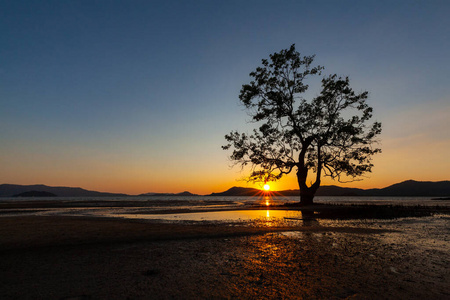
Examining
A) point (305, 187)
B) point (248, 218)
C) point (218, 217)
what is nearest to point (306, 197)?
point (305, 187)

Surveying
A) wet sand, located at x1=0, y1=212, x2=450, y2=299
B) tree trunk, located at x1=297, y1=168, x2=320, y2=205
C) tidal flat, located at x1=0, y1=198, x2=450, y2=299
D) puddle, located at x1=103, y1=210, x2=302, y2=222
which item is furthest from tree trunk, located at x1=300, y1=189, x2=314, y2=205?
wet sand, located at x1=0, y1=212, x2=450, y2=299

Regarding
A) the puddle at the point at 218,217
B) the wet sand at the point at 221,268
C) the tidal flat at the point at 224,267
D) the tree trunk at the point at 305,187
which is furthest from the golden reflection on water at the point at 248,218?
the tree trunk at the point at 305,187

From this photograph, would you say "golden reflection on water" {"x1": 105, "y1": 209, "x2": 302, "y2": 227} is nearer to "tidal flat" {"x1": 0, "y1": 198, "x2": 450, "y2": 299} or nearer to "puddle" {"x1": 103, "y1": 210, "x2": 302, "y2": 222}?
"puddle" {"x1": 103, "y1": 210, "x2": 302, "y2": 222}

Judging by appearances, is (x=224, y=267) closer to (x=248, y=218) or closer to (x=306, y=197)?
(x=248, y=218)

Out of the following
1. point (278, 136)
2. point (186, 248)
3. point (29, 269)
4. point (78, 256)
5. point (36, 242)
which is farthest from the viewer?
point (278, 136)

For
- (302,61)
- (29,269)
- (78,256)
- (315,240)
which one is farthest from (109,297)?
(302,61)

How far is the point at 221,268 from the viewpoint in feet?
19.1

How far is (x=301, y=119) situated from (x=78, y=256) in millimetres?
27953

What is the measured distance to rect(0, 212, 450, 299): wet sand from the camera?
14.4 ft

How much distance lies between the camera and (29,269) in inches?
228

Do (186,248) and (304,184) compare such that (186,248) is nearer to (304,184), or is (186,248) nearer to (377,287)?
(377,287)

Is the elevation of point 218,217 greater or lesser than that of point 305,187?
lesser

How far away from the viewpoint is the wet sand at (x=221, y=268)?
14.4 feet

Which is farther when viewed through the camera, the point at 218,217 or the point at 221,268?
the point at 218,217
